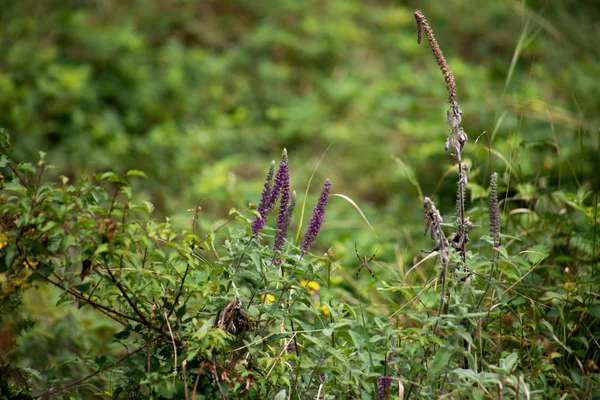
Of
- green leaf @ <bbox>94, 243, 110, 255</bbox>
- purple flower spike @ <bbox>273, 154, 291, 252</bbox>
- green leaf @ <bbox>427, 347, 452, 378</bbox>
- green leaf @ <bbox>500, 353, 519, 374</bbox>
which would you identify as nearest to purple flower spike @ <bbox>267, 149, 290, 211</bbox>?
purple flower spike @ <bbox>273, 154, 291, 252</bbox>

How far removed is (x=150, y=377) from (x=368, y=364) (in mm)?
584

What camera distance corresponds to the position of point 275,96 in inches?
216

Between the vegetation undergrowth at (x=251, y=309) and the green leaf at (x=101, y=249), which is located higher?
the green leaf at (x=101, y=249)

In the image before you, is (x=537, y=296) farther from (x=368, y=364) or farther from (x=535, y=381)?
(x=368, y=364)

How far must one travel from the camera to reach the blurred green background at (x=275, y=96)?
13.5 ft

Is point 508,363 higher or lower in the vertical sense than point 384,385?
higher

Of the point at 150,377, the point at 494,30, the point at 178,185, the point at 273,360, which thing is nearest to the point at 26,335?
the point at 150,377

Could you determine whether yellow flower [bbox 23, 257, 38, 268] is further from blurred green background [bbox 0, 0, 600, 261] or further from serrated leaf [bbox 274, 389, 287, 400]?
blurred green background [bbox 0, 0, 600, 261]

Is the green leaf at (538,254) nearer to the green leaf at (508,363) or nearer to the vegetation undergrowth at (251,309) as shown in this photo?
the vegetation undergrowth at (251,309)

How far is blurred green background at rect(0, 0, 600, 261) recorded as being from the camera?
4113 millimetres

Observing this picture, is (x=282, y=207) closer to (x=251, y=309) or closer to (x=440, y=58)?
(x=251, y=309)

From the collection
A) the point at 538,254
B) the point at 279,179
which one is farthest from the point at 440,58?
the point at 538,254

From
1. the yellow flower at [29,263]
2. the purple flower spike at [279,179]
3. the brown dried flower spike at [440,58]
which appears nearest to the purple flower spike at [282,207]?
the purple flower spike at [279,179]

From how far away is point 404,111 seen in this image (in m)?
5.20
